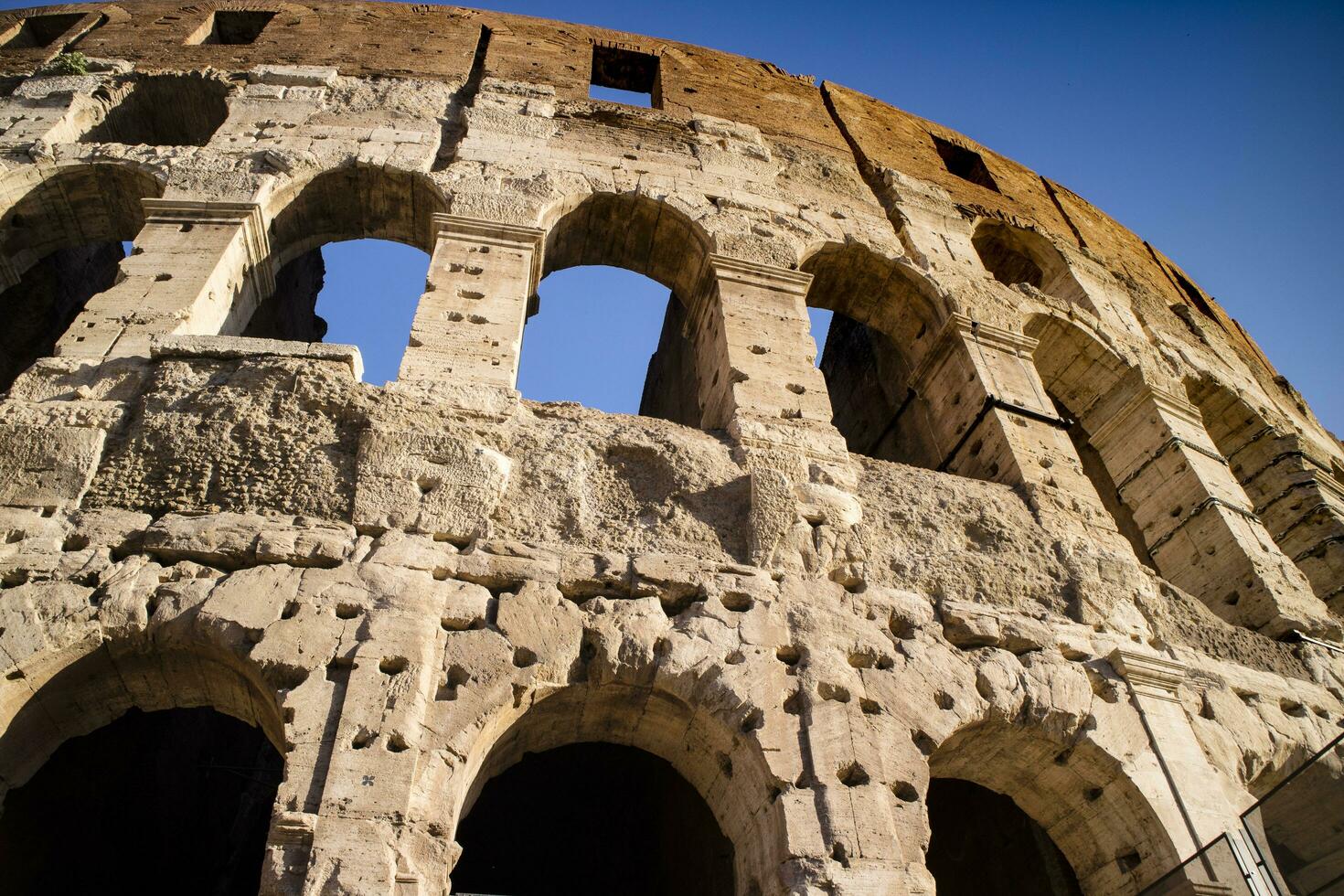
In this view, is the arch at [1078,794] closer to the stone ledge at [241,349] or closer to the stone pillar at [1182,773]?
the stone pillar at [1182,773]

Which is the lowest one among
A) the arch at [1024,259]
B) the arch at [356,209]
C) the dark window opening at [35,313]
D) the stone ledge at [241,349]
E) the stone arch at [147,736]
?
the stone arch at [147,736]

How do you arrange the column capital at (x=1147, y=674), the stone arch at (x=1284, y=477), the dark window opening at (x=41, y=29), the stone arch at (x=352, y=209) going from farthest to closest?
the dark window opening at (x=41, y=29)
the stone arch at (x=1284, y=477)
the stone arch at (x=352, y=209)
the column capital at (x=1147, y=674)

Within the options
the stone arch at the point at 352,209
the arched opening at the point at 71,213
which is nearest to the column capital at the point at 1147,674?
the stone arch at the point at 352,209

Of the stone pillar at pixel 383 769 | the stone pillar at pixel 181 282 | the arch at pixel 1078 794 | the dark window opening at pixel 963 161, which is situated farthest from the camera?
the dark window opening at pixel 963 161

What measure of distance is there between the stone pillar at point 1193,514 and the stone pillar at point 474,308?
5.37 metres

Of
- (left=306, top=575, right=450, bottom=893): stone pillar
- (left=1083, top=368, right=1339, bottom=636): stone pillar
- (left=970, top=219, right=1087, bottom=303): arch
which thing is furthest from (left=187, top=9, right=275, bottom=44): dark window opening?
(left=1083, top=368, right=1339, bottom=636): stone pillar

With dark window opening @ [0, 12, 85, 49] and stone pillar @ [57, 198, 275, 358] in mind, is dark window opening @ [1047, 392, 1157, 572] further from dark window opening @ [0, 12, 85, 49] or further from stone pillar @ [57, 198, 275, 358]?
dark window opening @ [0, 12, 85, 49]

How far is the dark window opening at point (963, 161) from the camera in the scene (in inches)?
437

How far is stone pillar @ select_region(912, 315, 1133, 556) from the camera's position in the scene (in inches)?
231

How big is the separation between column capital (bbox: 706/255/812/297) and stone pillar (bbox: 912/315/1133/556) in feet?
4.79

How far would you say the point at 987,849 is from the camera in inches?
239

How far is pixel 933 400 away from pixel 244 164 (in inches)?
232

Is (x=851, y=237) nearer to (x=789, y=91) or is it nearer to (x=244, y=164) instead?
(x=789, y=91)

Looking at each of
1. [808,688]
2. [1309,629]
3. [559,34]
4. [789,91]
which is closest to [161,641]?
[808,688]
